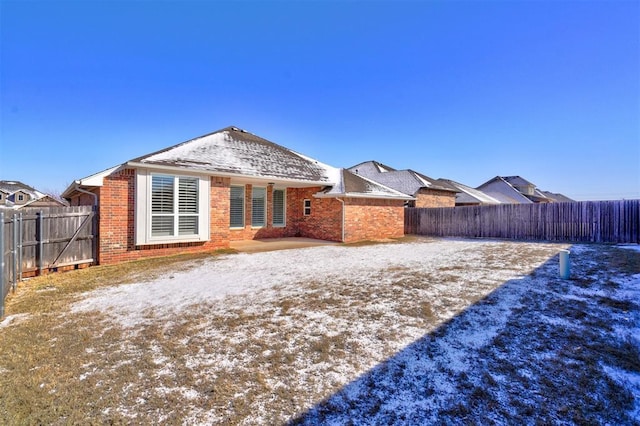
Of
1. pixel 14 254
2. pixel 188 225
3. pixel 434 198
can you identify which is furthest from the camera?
pixel 434 198

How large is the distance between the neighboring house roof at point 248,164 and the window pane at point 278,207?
1087 millimetres

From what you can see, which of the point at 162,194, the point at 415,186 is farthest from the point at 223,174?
the point at 415,186

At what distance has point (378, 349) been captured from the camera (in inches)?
130

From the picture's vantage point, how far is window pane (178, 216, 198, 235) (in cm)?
942

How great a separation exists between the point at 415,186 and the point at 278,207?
1292 cm

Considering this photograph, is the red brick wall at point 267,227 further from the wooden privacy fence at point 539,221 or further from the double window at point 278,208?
the wooden privacy fence at point 539,221

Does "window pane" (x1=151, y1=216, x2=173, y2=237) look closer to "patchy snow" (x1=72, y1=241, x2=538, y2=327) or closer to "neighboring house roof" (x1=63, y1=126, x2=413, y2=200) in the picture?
Answer: "neighboring house roof" (x1=63, y1=126, x2=413, y2=200)

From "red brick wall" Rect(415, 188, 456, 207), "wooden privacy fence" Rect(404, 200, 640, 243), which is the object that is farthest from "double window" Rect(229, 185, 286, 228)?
"red brick wall" Rect(415, 188, 456, 207)

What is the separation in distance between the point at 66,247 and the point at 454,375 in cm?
935

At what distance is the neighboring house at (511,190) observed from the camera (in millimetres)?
35838

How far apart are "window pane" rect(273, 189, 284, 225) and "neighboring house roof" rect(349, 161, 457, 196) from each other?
11.9 meters

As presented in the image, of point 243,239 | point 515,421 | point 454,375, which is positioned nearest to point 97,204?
point 243,239

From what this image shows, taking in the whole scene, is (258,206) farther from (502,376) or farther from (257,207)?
(502,376)

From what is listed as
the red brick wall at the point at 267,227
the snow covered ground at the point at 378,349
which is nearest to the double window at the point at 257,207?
the red brick wall at the point at 267,227
